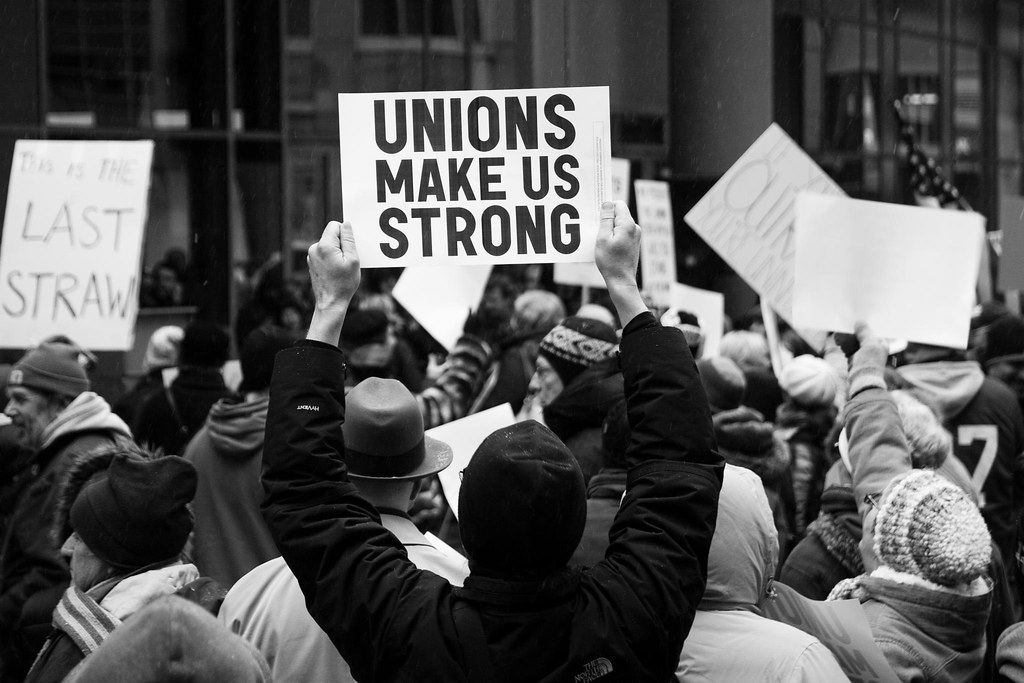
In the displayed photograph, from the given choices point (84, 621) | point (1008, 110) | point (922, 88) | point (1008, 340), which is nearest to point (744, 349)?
point (1008, 340)

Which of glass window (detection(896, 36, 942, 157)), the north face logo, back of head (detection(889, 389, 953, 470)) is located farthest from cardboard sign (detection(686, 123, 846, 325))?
glass window (detection(896, 36, 942, 157))

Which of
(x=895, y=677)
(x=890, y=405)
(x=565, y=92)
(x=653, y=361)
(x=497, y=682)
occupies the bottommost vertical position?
(x=895, y=677)

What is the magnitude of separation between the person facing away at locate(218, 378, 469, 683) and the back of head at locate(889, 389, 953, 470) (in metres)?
1.55

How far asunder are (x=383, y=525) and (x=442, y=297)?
402cm

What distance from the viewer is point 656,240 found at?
864 cm

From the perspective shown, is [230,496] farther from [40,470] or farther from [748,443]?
[748,443]

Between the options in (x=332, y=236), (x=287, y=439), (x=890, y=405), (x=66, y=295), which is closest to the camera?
(x=287, y=439)

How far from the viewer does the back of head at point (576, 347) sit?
4414 mm

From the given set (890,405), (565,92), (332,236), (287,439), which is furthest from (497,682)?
(890,405)

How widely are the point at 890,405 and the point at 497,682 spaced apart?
1.91 m

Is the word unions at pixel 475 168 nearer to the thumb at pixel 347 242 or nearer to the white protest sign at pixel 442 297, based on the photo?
Answer: the thumb at pixel 347 242

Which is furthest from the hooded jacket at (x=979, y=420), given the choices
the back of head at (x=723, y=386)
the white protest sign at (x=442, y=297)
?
the white protest sign at (x=442, y=297)

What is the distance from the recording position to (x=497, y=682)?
80.7 inches

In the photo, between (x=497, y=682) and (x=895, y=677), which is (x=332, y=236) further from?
(x=895, y=677)
